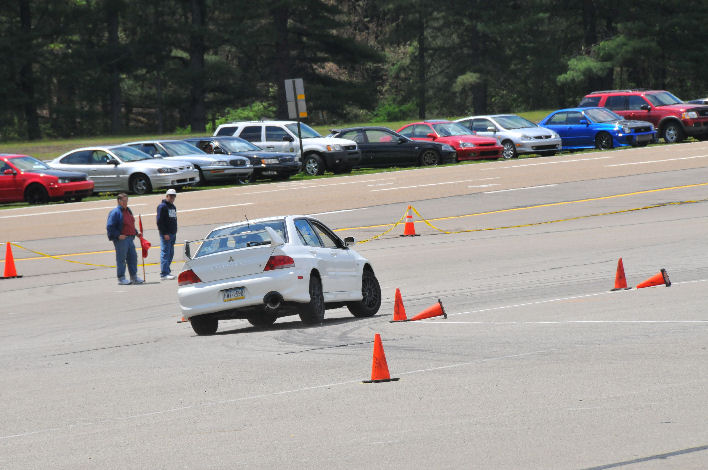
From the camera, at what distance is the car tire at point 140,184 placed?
35.4 metres

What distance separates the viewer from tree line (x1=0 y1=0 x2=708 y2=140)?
66062mm

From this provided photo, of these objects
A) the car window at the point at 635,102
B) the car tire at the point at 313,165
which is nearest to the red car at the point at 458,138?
the car tire at the point at 313,165

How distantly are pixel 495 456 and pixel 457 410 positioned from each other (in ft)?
4.92

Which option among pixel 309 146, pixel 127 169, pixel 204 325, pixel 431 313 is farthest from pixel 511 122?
pixel 204 325

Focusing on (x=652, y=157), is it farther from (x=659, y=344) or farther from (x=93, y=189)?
(x=659, y=344)

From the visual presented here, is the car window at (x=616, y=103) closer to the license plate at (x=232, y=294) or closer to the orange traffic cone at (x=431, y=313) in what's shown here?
the orange traffic cone at (x=431, y=313)

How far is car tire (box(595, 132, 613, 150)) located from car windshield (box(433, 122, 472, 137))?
14.5 ft

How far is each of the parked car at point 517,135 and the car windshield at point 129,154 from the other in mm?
12019

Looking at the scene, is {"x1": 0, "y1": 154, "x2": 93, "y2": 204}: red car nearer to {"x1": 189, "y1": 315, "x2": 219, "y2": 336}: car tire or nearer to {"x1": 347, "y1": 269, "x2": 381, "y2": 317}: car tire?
{"x1": 347, "y1": 269, "x2": 381, "y2": 317}: car tire

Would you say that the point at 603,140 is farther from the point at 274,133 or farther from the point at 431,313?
the point at 431,313

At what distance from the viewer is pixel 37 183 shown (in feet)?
113

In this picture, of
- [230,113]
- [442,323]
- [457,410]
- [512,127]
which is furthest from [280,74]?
[457,410]

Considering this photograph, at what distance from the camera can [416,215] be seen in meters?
28.9

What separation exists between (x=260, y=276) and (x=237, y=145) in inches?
1000
